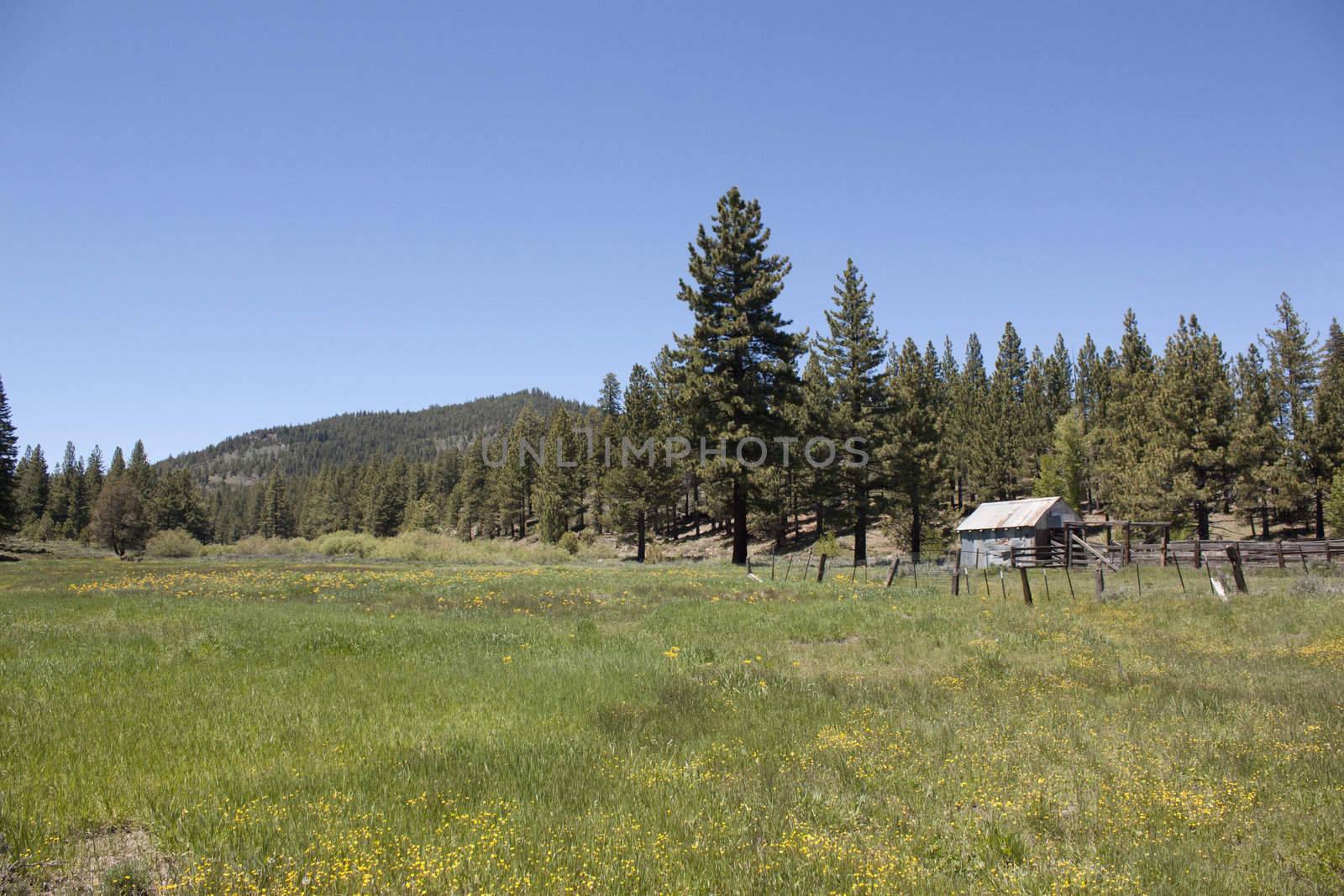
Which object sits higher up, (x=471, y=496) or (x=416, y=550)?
(x=471, y=496)

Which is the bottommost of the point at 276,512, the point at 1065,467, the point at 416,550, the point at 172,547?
the point at 416,550

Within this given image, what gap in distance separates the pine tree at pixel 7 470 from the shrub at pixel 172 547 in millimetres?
10592

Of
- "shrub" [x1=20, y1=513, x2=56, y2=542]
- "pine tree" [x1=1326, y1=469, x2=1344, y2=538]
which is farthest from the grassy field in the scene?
"shrub" [x1=20, y1=513, x2=56, y2=542]

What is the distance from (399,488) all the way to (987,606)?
10749 centimetres

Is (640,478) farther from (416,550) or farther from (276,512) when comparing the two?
(276,512)

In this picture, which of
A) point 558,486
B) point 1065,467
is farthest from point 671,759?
point 1065,467

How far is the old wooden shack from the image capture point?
41.9 m

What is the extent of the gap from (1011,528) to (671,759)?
1608 inches

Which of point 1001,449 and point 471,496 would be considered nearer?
point 1001,449

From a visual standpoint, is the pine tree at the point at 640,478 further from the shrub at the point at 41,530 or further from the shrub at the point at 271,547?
the shrub at the point at 41,530

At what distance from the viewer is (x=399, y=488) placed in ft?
371

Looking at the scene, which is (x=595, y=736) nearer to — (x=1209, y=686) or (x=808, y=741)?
(x=808, y=741)

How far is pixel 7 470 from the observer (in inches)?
2505

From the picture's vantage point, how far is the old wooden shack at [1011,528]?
137ft
